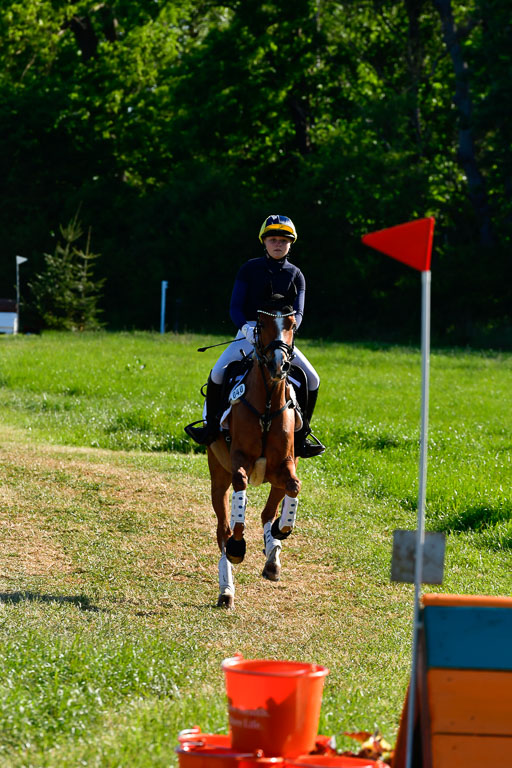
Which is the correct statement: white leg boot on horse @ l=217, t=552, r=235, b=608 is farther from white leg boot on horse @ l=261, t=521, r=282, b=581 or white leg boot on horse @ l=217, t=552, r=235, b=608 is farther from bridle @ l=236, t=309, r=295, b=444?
bridle @ l=236, t=309, r=295, b=444

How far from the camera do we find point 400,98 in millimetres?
44156

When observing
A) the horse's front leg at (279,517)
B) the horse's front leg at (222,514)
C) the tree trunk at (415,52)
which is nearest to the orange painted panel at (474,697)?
the horse's front leg at (279,517)

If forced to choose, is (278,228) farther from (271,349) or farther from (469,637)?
(469,637)

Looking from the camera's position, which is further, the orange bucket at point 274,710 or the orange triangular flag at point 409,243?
the orange triangular flag at point 409,243

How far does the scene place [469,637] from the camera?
13.7 ft

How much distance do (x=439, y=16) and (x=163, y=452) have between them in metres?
36.2

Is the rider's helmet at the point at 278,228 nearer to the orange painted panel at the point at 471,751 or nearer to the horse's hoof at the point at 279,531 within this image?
the horse's hoof at the point at 279,531

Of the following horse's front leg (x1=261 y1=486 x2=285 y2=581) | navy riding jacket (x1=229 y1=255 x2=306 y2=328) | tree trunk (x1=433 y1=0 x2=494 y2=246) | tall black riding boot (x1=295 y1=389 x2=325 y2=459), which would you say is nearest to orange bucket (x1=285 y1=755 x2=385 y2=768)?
horse's front leg (x1=261 y1=486 x2=285 y2=581)

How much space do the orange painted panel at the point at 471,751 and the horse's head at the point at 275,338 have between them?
4.19 metres

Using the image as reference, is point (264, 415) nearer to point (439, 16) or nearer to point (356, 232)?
point (356, 232)

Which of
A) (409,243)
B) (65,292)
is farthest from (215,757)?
(65,292)

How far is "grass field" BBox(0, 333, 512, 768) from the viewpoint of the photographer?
5.43 meters

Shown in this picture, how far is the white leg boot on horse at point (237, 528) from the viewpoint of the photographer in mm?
8078

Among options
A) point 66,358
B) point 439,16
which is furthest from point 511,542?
point 439,16
